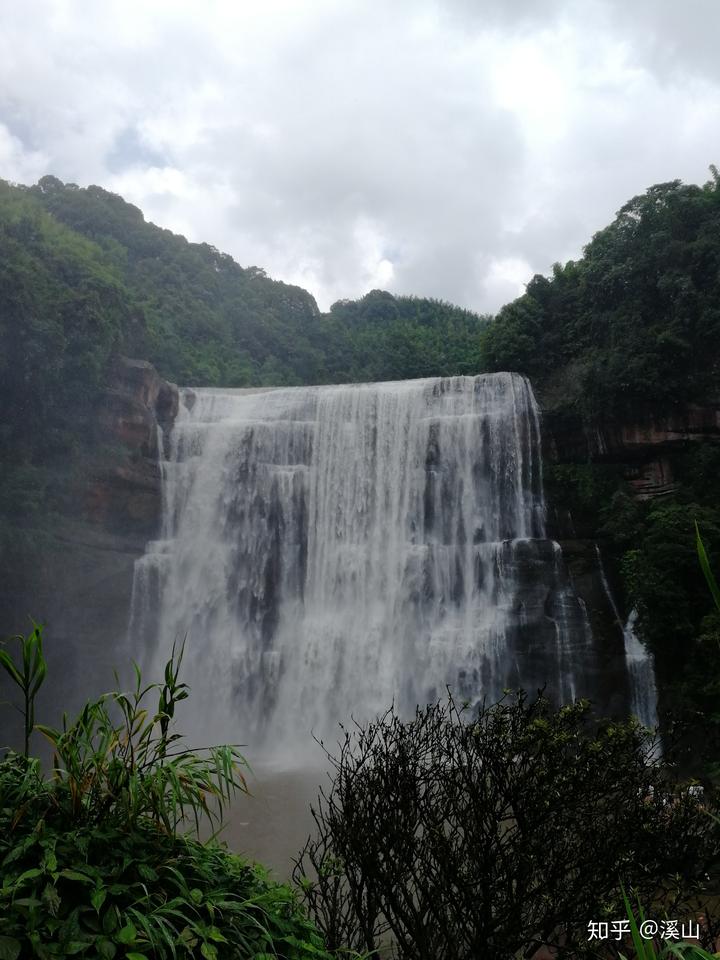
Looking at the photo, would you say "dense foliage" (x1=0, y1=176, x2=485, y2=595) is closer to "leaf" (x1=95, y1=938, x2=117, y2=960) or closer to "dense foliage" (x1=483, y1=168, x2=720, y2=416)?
"dense foliage" (x1=483, y1=168, x2=720, y2=416)

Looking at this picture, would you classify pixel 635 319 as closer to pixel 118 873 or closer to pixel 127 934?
pixel 118 873

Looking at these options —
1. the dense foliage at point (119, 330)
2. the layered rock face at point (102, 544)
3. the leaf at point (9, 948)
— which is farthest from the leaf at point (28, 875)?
the layered rock face at point (102, 544)

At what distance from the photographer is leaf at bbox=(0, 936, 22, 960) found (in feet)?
8.41

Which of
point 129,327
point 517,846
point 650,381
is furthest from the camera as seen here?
point 129,327

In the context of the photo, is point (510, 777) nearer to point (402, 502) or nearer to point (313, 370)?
point (402, 502)

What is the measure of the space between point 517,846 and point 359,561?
1502cm

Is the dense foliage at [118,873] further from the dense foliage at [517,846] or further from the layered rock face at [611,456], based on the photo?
the layered rock face at [611,456]

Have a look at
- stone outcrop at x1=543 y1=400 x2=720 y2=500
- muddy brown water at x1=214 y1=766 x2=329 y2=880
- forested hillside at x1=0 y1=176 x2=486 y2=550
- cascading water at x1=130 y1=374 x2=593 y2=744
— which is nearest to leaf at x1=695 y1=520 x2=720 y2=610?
muddy brown water at x1=214 y1=766 x2=329 y2=880

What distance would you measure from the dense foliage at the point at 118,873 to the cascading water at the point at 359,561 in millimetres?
14178

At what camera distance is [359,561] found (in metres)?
19.4

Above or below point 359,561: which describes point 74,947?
below

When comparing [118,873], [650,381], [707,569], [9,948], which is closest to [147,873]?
[118,873]

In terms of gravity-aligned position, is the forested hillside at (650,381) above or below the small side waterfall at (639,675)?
above

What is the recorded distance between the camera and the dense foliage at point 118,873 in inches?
109
